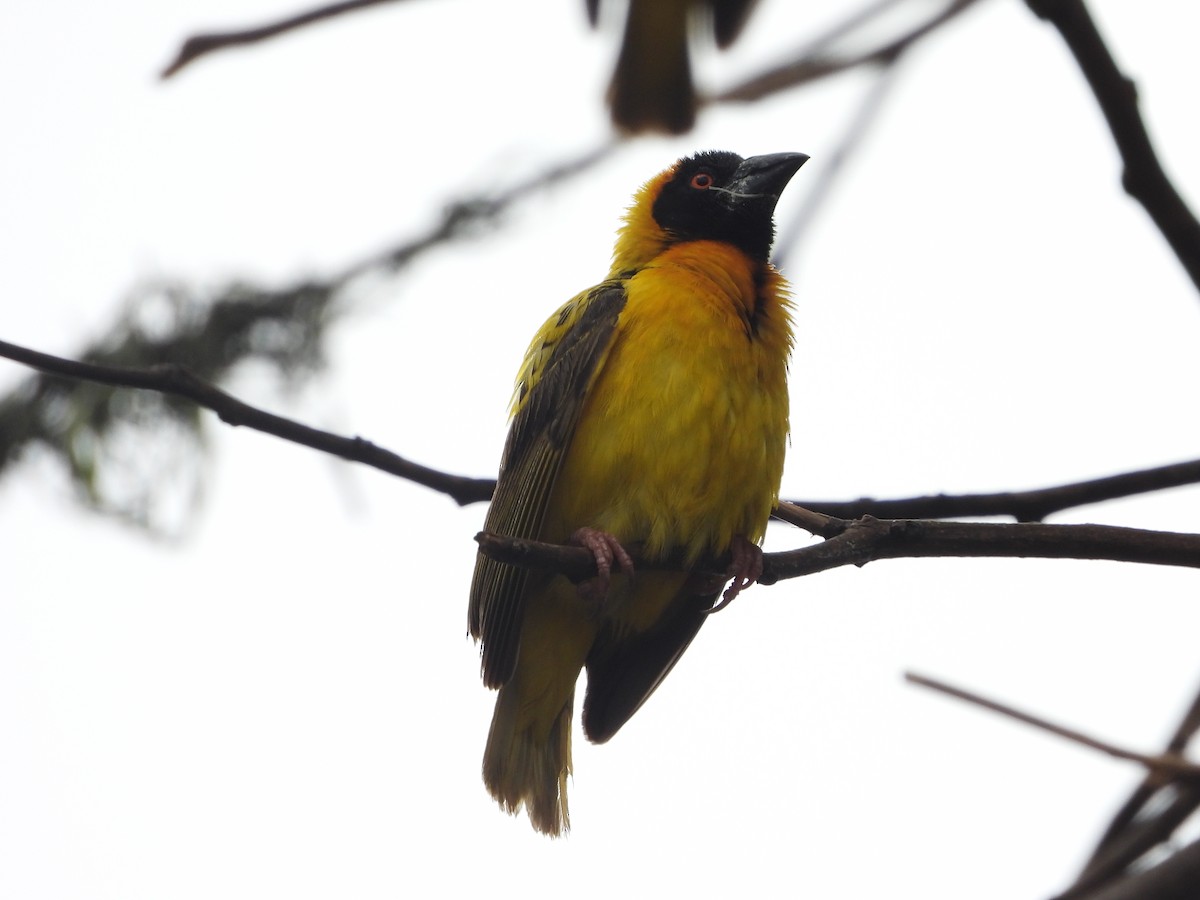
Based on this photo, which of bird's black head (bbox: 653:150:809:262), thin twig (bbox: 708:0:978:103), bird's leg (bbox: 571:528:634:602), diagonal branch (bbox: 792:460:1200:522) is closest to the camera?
thin twig (bbox: 708:0:978:103)

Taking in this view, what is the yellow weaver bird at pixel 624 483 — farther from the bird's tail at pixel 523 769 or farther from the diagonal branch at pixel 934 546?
the diagonal branch at pixel 934 546

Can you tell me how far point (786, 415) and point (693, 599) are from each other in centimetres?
63

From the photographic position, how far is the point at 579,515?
374 centimetres

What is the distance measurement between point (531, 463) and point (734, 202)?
1.32 meters

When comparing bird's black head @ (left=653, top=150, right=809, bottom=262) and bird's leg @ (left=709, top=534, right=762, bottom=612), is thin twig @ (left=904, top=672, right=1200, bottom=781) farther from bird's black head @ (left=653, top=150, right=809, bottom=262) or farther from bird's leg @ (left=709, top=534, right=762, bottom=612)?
bird's black head @ (left=653, top=150, right=809, bottom=262)

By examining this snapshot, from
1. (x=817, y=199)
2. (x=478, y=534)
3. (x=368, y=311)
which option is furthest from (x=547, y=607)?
(x=368, y=311)

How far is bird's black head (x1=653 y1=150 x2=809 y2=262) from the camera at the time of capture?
14.9 feet

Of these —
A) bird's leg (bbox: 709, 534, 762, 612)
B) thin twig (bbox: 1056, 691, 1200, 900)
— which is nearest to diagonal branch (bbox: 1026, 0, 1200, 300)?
thin twig (bbox: 1056, 691, 1200, 900)

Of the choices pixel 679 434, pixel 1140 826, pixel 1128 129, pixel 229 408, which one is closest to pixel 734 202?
pixel 679 434

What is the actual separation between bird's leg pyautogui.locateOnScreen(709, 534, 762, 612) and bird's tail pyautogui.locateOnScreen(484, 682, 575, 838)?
32.5 inches

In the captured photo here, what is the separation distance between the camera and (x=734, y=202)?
4582 millimetres

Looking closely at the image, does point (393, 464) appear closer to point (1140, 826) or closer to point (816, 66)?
point (816, 66)

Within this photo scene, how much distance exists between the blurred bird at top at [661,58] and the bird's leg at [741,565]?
1.43m

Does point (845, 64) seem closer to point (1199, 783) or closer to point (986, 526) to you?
point (986, 526)
